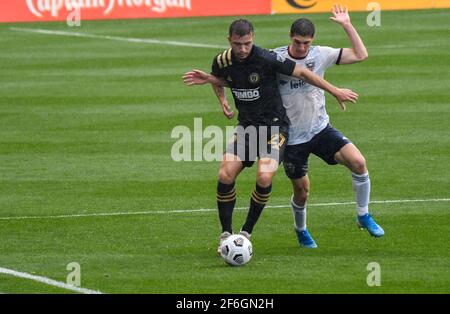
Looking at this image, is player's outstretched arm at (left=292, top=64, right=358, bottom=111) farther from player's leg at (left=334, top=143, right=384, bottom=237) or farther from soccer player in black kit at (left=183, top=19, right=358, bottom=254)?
player's leg at (left=334, top=143, right=384, bottom=237)

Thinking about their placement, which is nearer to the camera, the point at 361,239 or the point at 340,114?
the point at 361,239

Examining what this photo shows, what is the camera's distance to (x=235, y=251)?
11.4 metres

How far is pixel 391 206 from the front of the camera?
1432 centimetres

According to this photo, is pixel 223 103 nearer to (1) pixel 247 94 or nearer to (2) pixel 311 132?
(1) pixel 247 94

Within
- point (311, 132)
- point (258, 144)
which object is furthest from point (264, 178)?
point (311, 132)

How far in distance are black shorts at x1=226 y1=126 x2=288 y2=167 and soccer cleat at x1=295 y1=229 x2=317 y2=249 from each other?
0.85 metres

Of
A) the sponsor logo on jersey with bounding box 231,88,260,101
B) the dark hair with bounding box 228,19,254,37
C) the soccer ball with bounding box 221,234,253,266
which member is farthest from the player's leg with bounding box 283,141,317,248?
the dark hair with bounding box 228,19,254,37

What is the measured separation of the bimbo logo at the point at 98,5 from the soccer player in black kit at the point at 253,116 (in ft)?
79.3

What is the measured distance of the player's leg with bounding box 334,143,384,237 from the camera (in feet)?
40.5

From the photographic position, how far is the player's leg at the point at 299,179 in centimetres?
1239

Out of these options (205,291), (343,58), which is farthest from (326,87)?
(205,291)

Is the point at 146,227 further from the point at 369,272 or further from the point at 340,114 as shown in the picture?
the point at 340,114

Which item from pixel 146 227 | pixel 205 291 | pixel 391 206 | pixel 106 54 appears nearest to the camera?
pixel 205 291
